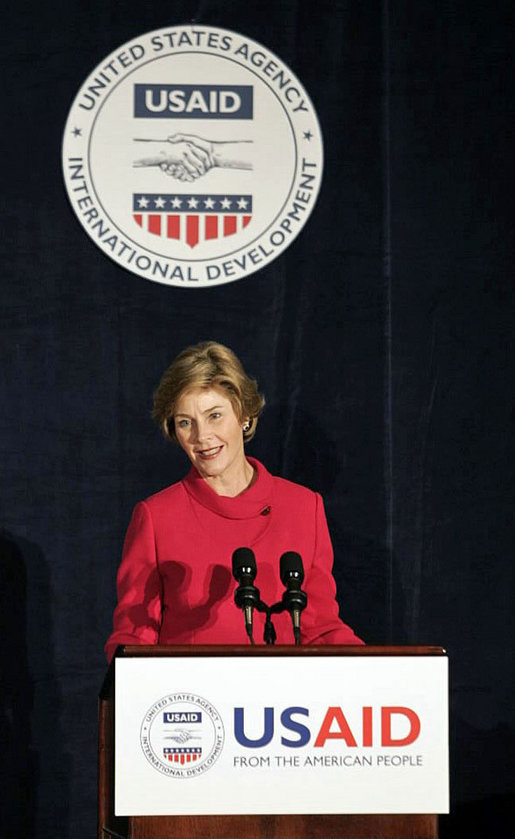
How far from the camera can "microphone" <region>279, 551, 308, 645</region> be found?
110 inches

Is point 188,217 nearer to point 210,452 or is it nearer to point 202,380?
point 202,380

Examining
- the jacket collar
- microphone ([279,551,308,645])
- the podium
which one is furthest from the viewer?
the jacket collar

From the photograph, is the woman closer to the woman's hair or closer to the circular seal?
the woman's hair

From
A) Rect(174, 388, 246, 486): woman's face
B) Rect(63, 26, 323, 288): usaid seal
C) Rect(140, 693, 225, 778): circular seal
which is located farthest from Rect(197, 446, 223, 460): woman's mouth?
Rect(140, 693, 225, 778): circular seal

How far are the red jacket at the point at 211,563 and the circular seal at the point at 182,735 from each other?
0.68m

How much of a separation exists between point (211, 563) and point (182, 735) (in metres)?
0.86

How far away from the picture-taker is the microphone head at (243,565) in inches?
114

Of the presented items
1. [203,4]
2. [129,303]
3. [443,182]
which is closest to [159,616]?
[129,303]

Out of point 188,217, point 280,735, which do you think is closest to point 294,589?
point 280,735

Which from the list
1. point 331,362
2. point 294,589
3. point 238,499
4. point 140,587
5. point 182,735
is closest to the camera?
point 182,735

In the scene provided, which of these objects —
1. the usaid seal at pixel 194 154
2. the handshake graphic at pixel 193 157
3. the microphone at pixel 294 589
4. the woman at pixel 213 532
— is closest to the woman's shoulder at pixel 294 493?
the woman at pixel 213 532

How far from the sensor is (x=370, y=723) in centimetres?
268

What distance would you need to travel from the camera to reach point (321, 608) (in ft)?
11.6

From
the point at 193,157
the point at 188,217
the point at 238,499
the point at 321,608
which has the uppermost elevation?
the point at 193,157
